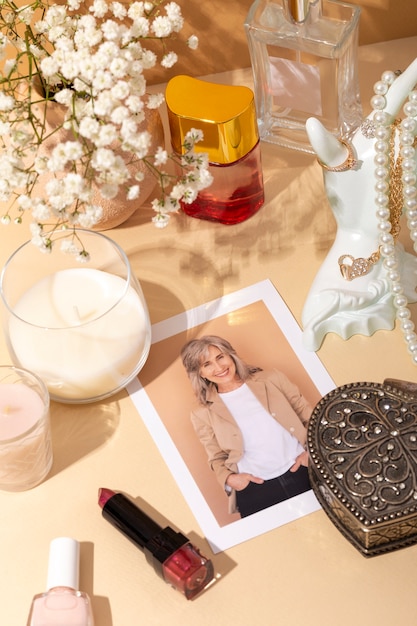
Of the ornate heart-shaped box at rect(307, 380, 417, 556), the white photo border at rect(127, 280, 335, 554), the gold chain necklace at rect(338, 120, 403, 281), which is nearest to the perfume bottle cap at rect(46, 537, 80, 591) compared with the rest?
the white photo border at rect(127, 280, 335, 554)

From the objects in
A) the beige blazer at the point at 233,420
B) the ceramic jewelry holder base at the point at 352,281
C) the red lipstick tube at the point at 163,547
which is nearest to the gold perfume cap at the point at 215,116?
the ceramic jewelry holder base at the point at 352,281

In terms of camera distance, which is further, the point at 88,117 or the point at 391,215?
the point at 391,215

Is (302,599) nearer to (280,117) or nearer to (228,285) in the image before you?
(228,285)

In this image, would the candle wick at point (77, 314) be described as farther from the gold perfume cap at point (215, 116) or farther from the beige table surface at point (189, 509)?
the gold perfume cap at point (215, 116)

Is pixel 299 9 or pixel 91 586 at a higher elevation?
pixel 299 9

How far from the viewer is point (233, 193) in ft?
3.03

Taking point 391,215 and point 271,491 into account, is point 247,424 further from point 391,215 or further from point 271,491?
point 391,215

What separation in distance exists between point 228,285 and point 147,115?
0.61 feet

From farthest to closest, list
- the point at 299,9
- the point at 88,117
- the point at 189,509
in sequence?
the point at 299,9
the point at 189,509
the point at 88,117

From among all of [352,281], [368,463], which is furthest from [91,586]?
[352,281]

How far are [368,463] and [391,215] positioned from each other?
23 centimetres

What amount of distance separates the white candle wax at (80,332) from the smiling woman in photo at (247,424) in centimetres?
7

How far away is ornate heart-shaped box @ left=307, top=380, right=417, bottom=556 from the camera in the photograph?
0.71m

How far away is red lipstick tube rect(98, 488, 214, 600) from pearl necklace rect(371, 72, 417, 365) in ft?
0.90
